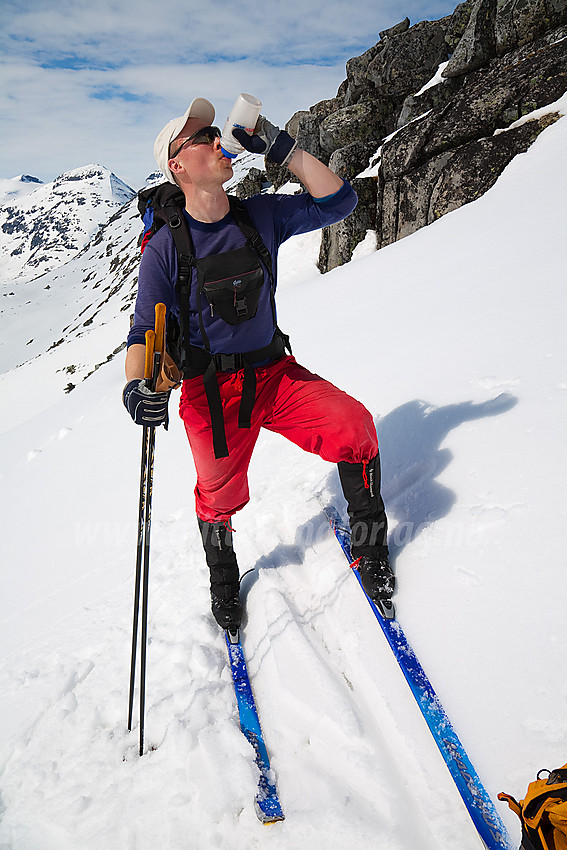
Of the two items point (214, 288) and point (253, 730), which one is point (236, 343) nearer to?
point (214, 288)

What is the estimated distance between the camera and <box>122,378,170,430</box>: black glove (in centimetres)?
231

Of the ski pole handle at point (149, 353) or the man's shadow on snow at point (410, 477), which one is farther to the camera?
the man's shadow on snow at point (410, 477)

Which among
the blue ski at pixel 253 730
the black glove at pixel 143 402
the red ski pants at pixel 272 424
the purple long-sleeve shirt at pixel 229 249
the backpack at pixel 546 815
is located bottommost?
the blue ski at pixel 253 730

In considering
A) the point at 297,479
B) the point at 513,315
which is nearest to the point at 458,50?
the point at 513,315

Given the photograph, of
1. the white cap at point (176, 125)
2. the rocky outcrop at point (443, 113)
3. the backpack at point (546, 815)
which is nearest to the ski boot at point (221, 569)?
the backpack at point (546, 815)

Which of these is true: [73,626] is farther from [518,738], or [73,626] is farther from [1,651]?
[518,738]

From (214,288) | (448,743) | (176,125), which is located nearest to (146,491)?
(214,288)

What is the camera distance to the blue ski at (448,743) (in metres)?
1.67

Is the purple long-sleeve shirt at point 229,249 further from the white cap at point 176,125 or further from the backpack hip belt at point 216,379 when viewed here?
the white cap at point 176,125

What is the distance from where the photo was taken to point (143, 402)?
232 centimetres

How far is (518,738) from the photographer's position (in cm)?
187

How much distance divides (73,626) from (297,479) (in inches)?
83.9

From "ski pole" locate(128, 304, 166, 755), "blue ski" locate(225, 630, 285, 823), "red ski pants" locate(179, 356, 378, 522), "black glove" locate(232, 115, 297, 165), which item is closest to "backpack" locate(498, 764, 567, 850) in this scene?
"blue ski" locate(225, 630, 285, 823)

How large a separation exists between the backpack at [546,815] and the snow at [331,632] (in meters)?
0.49
